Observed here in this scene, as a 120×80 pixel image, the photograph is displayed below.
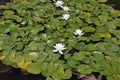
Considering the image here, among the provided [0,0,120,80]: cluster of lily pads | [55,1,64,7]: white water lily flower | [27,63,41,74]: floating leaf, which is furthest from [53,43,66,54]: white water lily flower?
[55,1,64,7]: white water lily flower

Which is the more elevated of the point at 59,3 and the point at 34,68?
the point at 59,3

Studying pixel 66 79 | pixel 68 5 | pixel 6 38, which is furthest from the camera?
pixel 68 5

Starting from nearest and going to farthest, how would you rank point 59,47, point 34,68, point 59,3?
point 34,68 → point 59,47 → point 59,3

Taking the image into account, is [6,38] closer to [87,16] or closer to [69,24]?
[69,24]

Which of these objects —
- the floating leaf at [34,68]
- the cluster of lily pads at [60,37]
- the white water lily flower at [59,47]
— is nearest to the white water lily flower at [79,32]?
the cluster of lily pads at [60,37]

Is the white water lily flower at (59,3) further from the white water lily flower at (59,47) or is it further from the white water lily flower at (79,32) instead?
the white water lily flower at (59,47)

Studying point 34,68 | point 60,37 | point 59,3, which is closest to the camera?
point 34,68

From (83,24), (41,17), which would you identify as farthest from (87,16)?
(41,17)

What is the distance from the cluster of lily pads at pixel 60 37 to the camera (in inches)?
69.2

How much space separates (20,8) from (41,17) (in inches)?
11.1

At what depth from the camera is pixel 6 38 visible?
2012mm

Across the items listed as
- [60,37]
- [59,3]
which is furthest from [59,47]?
[59,3]

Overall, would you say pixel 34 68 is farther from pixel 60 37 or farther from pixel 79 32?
pixel 79 32

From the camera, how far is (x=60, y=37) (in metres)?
2.08
